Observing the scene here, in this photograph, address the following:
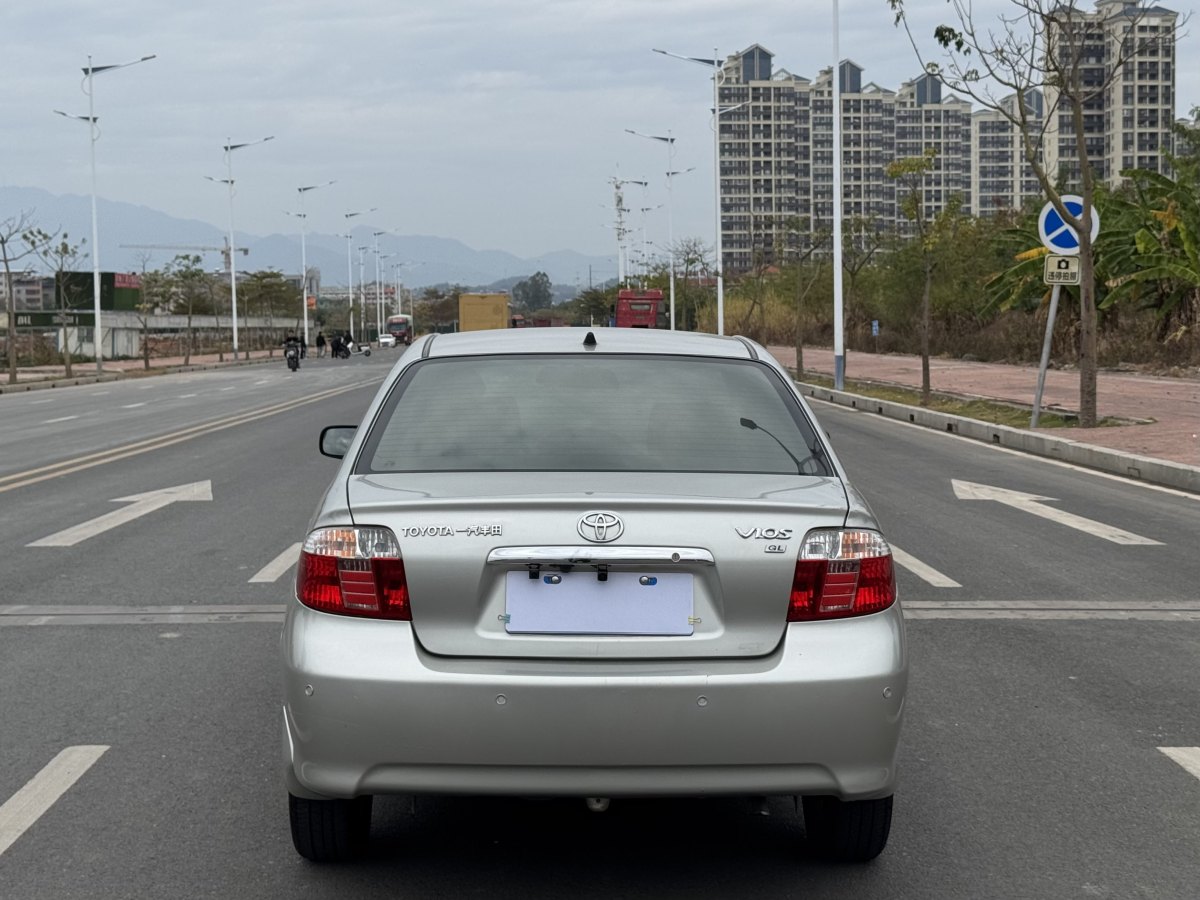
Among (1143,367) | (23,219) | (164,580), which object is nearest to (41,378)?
(23,219)

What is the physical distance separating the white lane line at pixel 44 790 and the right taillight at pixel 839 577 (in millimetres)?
2463

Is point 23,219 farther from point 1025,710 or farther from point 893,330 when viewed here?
point 1025,710

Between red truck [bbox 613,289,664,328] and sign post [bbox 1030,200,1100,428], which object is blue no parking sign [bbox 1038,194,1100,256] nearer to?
sign post [bbox 1030,200,1100,428]

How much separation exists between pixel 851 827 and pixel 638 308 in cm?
7166

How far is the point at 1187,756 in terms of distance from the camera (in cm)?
539

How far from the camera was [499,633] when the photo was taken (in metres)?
3.82

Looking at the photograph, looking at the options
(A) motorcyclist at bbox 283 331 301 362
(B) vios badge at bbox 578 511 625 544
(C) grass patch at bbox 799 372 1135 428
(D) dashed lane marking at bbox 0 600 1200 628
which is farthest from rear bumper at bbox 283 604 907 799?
(A) motorcyclist at bbox 283 331 301 362

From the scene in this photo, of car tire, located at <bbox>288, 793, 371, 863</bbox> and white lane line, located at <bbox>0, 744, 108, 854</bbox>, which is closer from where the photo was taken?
car tire, located at <bbox>288, 793, 371, 863</bbox>

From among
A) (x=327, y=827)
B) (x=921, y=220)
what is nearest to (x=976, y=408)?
(x=921, y=220)

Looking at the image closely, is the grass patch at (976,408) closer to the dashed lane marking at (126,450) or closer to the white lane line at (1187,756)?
the dashed lane marking at (126,450)

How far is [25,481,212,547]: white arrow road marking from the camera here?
1073cm

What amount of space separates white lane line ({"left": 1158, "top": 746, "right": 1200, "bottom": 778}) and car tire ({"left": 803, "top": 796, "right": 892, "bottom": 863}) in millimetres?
1497

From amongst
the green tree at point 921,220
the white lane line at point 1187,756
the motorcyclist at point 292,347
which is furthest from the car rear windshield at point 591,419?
the motorcyclist at point 292,347

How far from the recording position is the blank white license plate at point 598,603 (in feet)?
12.5
